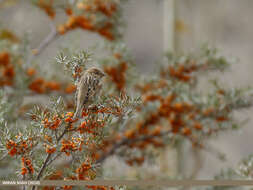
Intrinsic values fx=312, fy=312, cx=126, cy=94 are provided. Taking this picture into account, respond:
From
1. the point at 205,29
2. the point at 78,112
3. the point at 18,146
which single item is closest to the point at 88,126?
the point at 78,112

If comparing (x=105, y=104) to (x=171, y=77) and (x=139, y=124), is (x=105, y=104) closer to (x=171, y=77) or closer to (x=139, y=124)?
(x=139, y=124)

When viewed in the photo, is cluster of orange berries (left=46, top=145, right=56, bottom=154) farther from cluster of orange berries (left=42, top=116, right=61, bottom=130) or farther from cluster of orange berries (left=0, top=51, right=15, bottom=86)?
cluster of orange berries (left=0, top=51, right=15, bottom=86)

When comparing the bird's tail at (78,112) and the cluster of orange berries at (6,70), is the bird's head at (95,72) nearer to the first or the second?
the bird's tail at (78,112)

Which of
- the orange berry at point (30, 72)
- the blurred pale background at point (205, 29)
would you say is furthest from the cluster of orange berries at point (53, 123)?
the blurred pale background at point (205, 29)

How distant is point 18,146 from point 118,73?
68cm

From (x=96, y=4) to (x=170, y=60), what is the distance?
0.37 m

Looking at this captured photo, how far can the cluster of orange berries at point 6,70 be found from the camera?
1.19 m

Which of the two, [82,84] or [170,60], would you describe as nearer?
[82,84]

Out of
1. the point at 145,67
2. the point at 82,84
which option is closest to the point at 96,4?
the point at 82,84

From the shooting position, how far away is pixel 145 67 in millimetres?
4094

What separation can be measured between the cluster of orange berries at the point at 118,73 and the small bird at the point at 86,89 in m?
0.63

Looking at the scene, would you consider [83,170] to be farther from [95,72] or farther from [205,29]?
[205,29]

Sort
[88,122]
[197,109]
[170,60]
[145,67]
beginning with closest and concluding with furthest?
[88,122] < [197,109] < [170,60] < [145,67]

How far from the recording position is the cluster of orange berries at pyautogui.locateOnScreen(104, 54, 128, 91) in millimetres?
1166
